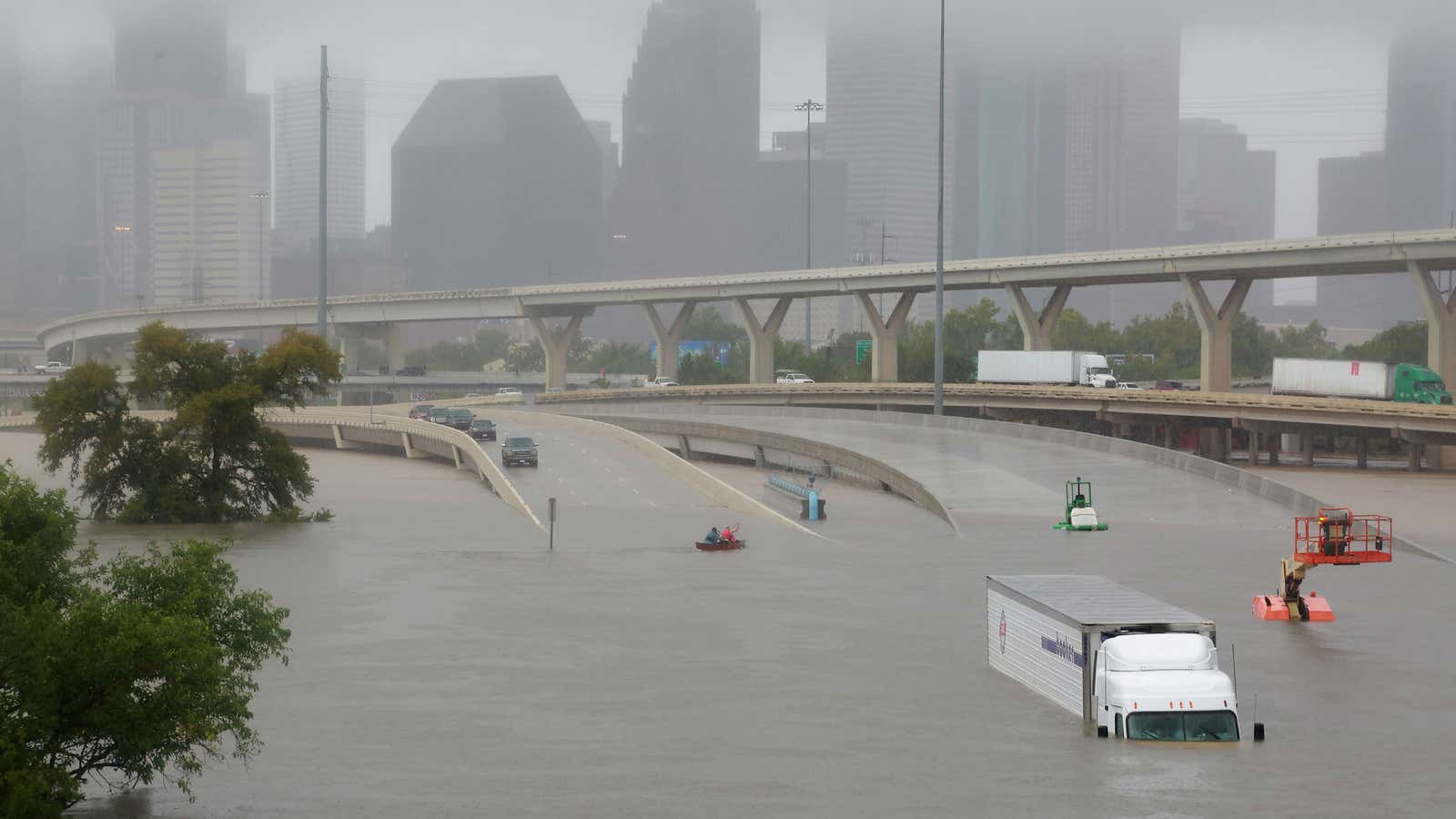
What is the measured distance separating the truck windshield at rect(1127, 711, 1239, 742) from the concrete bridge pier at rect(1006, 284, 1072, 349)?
104635 mm

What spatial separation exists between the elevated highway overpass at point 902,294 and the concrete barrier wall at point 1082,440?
21459mm

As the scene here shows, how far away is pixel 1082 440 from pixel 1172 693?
170 feet

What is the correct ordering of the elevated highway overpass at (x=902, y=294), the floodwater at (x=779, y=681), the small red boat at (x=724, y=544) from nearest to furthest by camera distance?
the floodwater at (x=779, y=681), the small red boat at (x=724, y=544), the elevated highway overpass at (x=902, y=294)

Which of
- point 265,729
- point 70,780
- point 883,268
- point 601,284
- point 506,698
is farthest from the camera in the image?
point 601,284

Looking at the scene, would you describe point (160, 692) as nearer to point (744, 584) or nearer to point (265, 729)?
point (265, 729)

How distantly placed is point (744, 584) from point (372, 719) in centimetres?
1757

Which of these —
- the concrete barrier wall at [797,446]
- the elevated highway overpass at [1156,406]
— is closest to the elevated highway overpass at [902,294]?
the elevated highway overpass at [1156,406]

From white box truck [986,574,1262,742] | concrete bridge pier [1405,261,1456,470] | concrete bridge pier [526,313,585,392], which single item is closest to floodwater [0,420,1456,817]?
white box truck [986,574,1262,742]

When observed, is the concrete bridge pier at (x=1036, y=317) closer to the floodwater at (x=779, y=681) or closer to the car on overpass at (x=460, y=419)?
the car on overpass at (x=460, y=419)

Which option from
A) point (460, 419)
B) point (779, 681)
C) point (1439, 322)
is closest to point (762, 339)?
point (460, 419)

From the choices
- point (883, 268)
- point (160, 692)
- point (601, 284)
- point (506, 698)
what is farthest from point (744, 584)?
point (601, 284)

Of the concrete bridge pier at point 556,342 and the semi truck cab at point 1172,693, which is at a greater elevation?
the concrete bridge pier at point 556,342

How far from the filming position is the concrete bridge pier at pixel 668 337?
168 m

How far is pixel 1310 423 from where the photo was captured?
87.9 m
